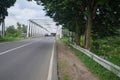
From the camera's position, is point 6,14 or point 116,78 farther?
point 6,14

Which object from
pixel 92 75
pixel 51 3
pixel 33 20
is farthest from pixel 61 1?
pixel 33 20

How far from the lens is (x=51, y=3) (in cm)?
3130

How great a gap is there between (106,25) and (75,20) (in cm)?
594

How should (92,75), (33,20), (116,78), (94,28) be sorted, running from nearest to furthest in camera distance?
1. (116,78)
2. (92,75)
3. (94,28)
4. (33,20)

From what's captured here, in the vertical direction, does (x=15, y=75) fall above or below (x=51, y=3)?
below

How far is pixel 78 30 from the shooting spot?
1581 inches

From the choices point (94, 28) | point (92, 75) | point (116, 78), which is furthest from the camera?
point (94, 28)

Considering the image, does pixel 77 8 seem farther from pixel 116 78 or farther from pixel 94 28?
pixel 116 78

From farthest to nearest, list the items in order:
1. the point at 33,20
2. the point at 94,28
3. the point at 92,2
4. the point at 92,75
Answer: the point at 33,20 < the point at 94,28 < the point at 92,2 < the point at 92,75

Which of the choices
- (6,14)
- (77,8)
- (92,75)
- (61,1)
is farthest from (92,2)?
(6,14)

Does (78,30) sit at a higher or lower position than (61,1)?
lower

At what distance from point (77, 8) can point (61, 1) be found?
478cm

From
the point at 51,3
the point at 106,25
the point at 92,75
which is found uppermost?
the point at 51,3

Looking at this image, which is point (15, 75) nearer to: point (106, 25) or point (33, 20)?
point (106, 25)
